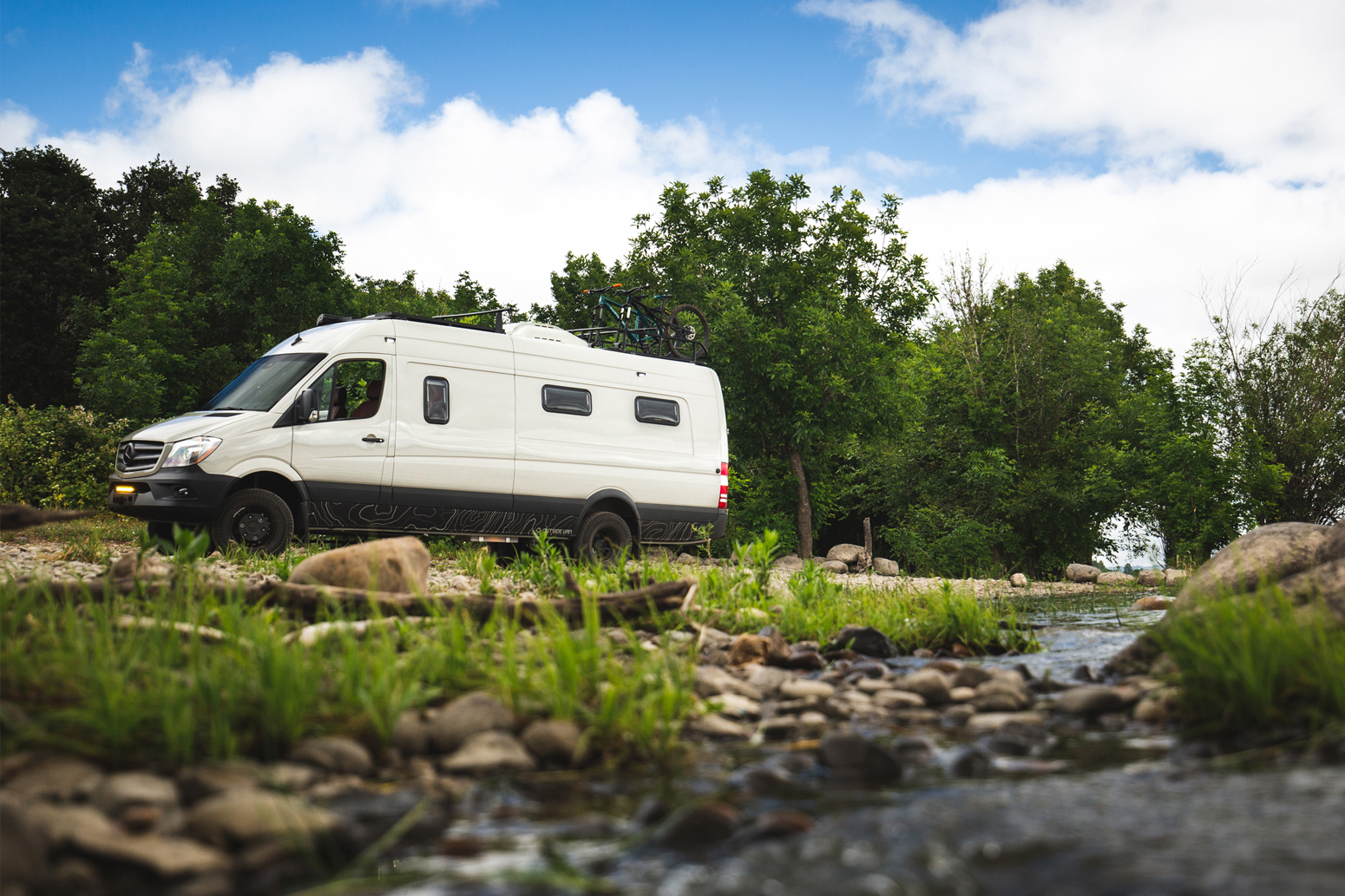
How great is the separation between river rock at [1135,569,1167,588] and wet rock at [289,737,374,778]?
646 inches

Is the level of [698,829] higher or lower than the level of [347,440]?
lower

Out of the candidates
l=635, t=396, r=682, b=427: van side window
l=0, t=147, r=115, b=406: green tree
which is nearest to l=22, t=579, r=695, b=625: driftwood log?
l=635, t=396, r=682, b=427: van side window

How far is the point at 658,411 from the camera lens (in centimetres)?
1180

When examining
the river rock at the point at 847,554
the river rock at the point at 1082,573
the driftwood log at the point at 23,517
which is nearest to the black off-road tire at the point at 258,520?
the driftwood log at the point at 23,517

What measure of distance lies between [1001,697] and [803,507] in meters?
21.3

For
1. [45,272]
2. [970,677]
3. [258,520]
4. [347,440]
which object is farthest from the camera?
[45,272]

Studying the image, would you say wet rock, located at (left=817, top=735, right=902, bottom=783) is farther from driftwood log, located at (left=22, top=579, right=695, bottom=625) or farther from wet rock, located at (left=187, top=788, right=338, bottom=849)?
driftwood log, located at (left=22, top=579, right=695, bottom=625)

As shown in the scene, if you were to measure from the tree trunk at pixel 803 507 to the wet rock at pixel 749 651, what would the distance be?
19.9 meters

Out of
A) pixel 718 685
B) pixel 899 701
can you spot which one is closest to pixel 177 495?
pixel 718 685

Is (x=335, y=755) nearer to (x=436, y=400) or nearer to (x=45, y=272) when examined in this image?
(x=436, y=400)

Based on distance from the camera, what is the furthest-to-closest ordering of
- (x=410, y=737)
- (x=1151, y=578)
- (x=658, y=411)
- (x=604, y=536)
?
(x=1151, y=578), (x=658, y=411), (x=604, y=536), (x=410, y=737)

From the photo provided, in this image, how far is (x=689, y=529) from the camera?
466 inches

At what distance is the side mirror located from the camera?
29.2ft

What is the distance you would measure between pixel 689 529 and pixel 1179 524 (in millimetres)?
15879
